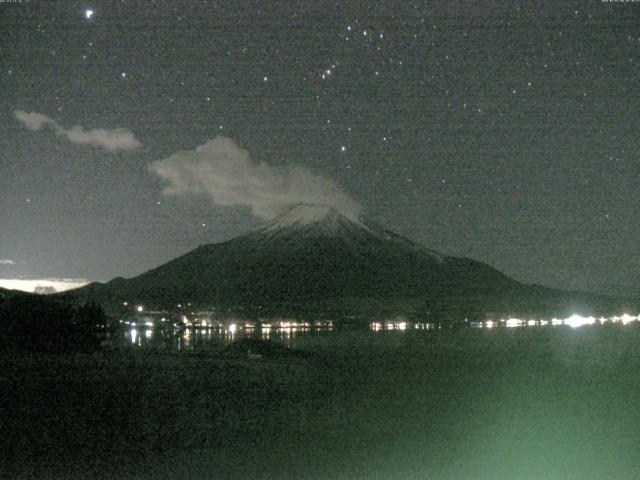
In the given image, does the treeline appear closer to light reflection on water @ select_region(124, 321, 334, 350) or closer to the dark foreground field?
light reflection on water @ select_region(124, 321, 334, 350)

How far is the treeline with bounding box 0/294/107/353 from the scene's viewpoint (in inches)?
1561

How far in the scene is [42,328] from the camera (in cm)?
4112

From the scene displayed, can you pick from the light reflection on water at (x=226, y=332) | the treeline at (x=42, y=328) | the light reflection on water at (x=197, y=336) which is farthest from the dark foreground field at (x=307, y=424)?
the light reflection on water at (x=226, y=332)

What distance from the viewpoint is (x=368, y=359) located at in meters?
41.8

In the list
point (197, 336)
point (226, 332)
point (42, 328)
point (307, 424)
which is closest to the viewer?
point (307, 424)

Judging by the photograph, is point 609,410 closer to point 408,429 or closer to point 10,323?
point 408,429

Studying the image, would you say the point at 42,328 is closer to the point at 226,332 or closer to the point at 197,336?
the point at 197,336

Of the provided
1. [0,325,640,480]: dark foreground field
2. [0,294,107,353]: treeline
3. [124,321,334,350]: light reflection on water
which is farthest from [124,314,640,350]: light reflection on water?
[0,325,640,480]: dark foreground field

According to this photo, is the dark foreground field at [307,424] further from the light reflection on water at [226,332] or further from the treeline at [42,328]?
the light reflection on water at [226,332]

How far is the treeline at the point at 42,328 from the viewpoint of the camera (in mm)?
39656

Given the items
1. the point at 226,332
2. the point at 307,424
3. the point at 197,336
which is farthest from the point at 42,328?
the point at 226,332

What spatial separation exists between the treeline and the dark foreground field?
9198 millimetres

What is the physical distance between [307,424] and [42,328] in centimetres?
2729

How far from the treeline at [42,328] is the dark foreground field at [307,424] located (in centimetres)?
920
